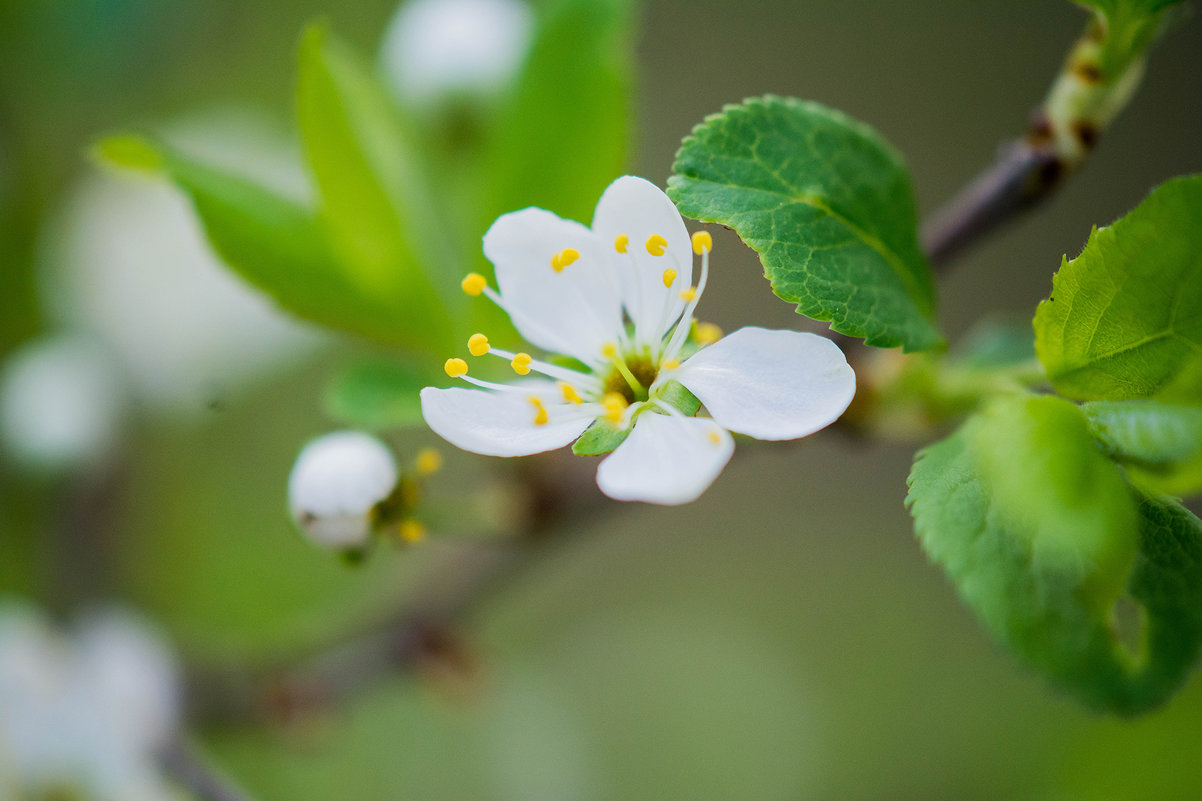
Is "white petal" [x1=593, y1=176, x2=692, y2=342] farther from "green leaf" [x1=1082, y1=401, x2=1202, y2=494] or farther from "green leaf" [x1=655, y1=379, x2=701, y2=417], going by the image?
"green leaf" [x1=1082, y1=401, x2=1202, y2=494]

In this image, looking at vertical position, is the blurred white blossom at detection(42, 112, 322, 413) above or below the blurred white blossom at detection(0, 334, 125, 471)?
above

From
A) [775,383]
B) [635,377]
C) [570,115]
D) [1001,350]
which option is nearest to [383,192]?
[570,115]

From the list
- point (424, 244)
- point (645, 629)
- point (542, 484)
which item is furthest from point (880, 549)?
point (424, 244)

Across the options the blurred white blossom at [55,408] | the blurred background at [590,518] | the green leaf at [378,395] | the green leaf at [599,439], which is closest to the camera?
the green leaf at [599,439]

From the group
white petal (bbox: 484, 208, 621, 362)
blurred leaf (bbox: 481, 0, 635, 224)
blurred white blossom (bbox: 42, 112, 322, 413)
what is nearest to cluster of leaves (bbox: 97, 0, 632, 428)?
blurred leaf (bbox: 481, 0, 635, 224)

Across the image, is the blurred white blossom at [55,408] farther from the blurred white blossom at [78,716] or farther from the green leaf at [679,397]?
the green leaf at [679,397]

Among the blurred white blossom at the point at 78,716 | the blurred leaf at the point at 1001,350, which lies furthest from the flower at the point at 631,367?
the blurred white blossom at the point at 78,716

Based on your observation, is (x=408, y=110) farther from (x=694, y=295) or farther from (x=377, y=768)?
(x=377, y=768)
